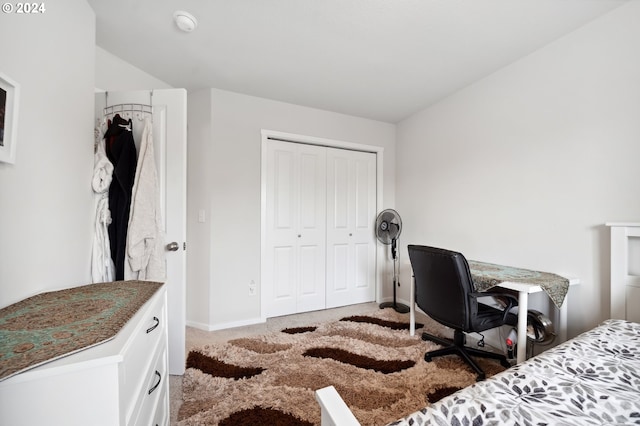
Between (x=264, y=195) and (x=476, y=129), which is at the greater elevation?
(x=476, y=129)

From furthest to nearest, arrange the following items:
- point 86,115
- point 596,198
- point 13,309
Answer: point 596,198 → point 86,115 → point 13,309

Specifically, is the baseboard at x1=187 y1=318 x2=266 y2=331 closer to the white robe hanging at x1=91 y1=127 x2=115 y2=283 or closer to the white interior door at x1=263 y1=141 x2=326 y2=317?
the white interior door at x1=263 y1=141 x2=326 y2=317

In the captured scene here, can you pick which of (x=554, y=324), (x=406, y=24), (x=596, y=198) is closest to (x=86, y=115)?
(x=406, y=24)

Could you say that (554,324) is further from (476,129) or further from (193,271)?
(193,271)

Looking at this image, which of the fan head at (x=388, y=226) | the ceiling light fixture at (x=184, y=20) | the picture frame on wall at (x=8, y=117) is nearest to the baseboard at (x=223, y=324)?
the fan head at (x=388, y=226)

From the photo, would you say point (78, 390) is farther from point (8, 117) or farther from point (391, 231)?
point (391, 231)

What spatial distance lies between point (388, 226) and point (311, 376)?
6.57ft

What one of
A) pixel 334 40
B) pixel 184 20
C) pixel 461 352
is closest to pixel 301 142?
pixel 334 40

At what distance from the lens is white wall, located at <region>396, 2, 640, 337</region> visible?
5.33 ft

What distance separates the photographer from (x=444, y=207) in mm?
2828

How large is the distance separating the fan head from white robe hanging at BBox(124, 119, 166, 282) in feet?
7.99

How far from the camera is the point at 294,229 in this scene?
120 inches

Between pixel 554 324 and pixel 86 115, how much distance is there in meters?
3.36

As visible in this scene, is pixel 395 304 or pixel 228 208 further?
pixel 395 304
